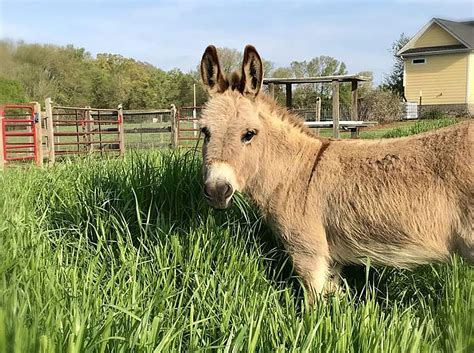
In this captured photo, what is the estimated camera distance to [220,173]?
9.63ft

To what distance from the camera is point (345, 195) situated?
10.1 ft

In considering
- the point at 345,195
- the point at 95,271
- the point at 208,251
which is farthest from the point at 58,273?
the point at 345,195

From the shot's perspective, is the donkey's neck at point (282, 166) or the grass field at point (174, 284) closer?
the grass field at point (174, 284)

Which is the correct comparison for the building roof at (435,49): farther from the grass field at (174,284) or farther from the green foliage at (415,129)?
the grass field at (174,284)

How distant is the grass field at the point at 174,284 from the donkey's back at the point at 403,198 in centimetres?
26

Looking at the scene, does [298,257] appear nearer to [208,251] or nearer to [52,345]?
[208,251]

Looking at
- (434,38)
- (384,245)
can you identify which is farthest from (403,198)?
(434,38)

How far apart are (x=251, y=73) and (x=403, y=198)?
140 centimetres

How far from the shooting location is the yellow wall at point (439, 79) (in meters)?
30.8

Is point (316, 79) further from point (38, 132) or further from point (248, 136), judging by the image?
point (248, 136)

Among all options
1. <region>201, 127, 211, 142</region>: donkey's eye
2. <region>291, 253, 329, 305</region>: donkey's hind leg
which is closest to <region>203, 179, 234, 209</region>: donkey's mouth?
<region>201, 127, 211, 142</region>: donkey's eye

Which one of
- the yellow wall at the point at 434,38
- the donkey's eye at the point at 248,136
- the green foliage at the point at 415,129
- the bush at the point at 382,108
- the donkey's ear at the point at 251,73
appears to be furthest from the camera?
the yellow wall at the point at 434,38

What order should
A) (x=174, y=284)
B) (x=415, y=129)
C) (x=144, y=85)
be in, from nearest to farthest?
(x=174, y=284)
(x=415, y=129)
(x=144, y=85)

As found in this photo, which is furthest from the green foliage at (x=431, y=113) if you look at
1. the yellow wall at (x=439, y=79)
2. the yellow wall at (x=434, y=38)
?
the yellow wall at (x=434, y=38)
